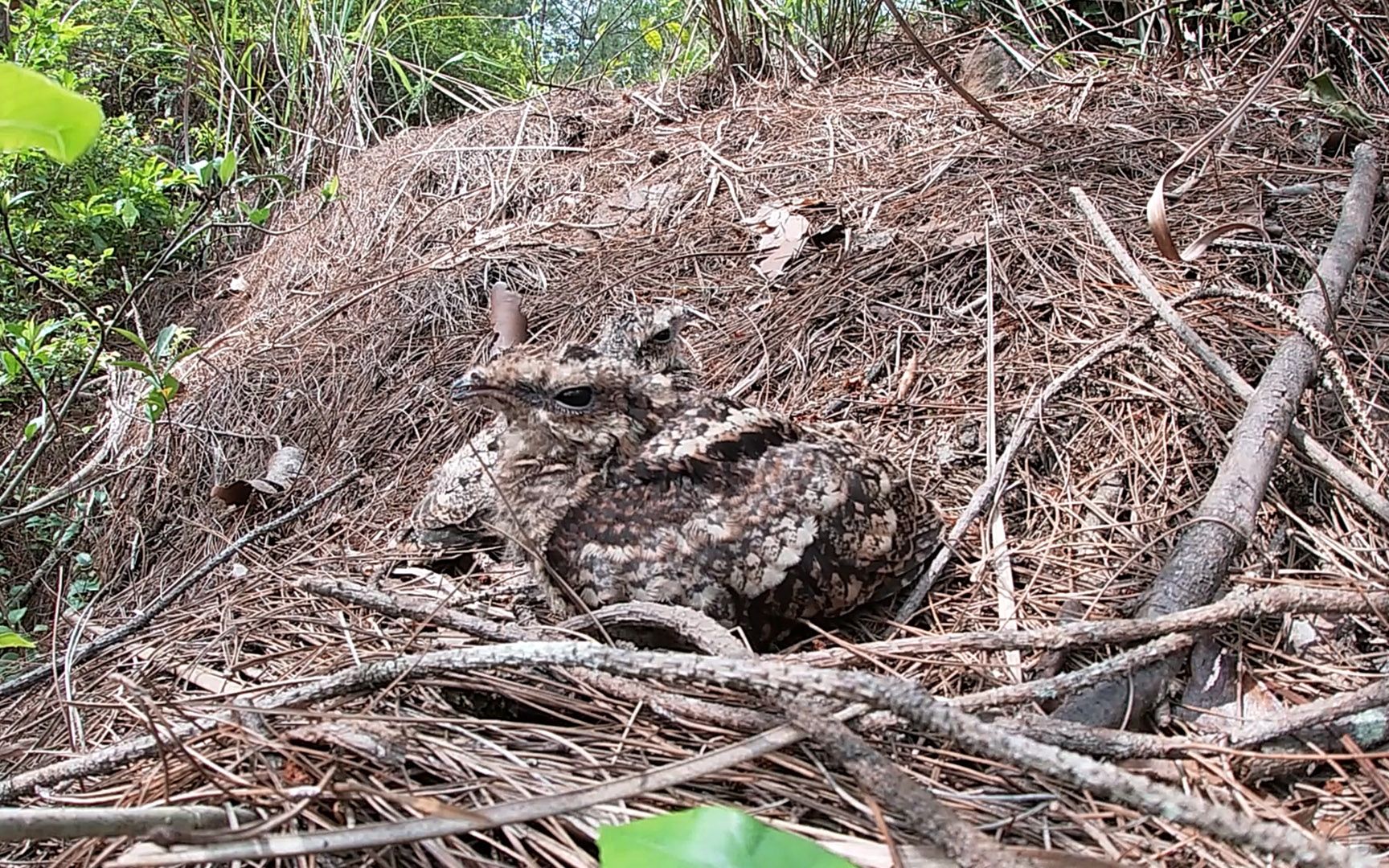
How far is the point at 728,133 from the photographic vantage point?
180 inches

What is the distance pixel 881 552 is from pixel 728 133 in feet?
10.2

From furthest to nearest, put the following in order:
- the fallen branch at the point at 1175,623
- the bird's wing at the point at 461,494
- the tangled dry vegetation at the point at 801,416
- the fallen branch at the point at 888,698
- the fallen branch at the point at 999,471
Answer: the bird's wing at the point at 461,494
the fallen branch at the point at 999,471
the fallen branch at the point at 1175,623
the tangled dry vegetation at the point at 801,416
the fallen branch at the point at 888,698

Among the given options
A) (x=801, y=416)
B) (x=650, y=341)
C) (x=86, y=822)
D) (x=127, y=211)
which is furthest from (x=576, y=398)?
(x=127, y=211)

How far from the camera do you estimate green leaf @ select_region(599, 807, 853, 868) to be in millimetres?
774

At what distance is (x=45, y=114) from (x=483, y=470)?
1.88 meters

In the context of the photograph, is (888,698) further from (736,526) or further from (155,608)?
(155,608)

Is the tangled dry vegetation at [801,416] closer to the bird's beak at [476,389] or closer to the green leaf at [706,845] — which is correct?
the green leaf at [706,845]

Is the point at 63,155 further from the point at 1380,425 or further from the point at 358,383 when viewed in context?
the point at 358,383

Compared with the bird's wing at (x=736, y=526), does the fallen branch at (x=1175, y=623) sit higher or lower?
higher

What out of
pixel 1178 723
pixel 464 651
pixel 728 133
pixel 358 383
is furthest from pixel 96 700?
pixel 728 133

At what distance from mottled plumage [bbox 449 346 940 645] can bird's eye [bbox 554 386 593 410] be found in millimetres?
15

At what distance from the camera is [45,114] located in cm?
54

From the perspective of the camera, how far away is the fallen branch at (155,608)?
211 cm

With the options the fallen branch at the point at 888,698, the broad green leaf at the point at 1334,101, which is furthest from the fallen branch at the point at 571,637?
the broad green leaf at the point at 1334,101
